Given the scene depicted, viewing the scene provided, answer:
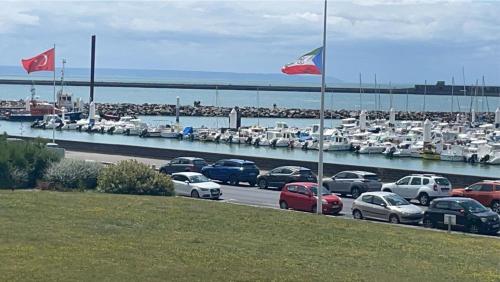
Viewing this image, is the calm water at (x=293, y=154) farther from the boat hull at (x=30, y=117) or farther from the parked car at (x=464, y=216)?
the parked car at (x=464, y=216)

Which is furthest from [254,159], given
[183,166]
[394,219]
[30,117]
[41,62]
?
[30,117]

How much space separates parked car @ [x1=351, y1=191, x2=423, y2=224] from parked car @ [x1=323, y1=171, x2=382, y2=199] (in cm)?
782

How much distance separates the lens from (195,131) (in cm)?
10681

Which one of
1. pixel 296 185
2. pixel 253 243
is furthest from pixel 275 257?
pixel 296 185

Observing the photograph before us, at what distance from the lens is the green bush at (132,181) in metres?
29.7

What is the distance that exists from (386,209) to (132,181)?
865 centimetres

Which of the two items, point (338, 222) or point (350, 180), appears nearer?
point (338, 222)

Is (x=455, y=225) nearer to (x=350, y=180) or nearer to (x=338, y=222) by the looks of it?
(x=338, y=222)

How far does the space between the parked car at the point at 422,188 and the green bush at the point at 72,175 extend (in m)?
A: 12.8

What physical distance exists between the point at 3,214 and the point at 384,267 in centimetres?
878

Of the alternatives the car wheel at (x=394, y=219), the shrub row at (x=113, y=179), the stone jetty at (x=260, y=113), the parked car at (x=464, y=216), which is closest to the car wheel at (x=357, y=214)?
the car wheel at (x=394, y=219)

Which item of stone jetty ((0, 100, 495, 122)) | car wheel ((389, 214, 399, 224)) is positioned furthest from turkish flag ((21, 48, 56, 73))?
stone jetty ((0, 100, 495, 122))

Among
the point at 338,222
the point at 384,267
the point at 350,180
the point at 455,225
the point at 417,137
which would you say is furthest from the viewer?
the point at 417,137

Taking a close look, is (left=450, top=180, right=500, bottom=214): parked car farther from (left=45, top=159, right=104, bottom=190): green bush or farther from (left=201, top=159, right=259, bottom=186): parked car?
(left=45, top=159, right=104, bottom=190): green bush
